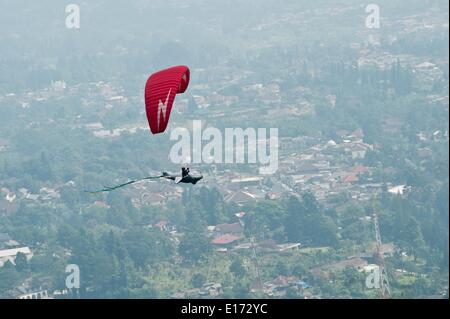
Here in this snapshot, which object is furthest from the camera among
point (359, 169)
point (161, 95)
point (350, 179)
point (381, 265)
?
point (359, 169)

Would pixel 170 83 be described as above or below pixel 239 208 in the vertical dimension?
above

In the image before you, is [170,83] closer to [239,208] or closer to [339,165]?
[239,208]

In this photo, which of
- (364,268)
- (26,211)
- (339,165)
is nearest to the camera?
(364,268)

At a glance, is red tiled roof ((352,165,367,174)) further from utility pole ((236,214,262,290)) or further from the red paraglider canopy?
the red paraglider canopy

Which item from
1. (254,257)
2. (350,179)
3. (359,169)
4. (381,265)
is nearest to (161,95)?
(381,265)

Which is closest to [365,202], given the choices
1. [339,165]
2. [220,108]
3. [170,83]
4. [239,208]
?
[239,208]

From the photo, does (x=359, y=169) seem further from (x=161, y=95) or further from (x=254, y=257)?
(x=161, y=95)

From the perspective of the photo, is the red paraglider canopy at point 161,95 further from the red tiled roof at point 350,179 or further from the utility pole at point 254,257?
the red tiled roof at point 350,179

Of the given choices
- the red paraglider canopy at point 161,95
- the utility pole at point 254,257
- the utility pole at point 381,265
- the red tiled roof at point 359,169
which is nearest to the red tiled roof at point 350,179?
the red tiled roof at point 359,169
